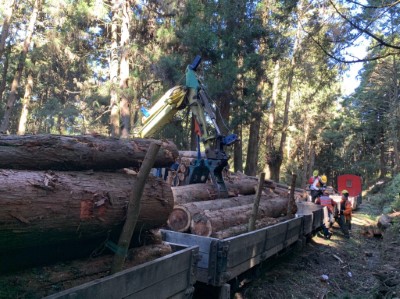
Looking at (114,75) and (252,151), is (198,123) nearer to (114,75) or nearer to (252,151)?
(114,75)

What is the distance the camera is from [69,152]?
3861 mm

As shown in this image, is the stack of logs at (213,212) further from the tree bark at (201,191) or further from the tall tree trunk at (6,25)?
the tall tree trunk at (6,25)

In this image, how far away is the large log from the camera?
350cm

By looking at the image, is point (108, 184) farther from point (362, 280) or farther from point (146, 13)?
point (146, 13)

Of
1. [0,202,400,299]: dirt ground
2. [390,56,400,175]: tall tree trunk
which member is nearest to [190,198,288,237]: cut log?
[0,202,400,299]: dirt ground

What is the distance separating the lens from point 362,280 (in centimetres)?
824

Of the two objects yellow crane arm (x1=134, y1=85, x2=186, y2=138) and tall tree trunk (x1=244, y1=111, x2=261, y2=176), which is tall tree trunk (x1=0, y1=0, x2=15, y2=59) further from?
tall tree trunk (x1=244, y1=111, x2=261, y2=176)

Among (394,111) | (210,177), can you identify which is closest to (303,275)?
(210,177)

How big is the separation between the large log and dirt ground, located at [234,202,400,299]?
9.91 feet

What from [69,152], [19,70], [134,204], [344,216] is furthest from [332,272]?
[19,70]

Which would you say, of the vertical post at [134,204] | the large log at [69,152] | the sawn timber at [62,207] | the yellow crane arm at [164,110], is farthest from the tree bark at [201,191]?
Answer: the vertical post at [134,204]

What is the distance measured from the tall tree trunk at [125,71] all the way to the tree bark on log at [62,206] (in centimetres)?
1606

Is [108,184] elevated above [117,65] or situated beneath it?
situated beneath

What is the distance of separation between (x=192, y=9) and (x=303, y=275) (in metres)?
16.1
